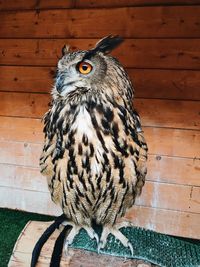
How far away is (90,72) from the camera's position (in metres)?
1.27

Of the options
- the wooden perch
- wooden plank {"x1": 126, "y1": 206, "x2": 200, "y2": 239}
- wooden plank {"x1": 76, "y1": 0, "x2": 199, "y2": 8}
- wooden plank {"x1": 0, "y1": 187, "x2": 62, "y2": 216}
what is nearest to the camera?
the wooden perch

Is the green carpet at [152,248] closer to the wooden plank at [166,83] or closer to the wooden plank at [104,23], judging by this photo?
the wooden plank at [166,83]

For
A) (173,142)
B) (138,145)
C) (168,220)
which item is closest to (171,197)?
(168,220)

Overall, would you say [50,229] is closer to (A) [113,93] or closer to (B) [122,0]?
(A) [113,93]

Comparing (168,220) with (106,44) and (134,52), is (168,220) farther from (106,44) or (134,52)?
(106,44)

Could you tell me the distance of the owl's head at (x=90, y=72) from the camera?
1.26 metres

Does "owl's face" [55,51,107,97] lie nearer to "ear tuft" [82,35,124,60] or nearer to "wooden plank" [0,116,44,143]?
"ear tuft" [82,35,124,60]

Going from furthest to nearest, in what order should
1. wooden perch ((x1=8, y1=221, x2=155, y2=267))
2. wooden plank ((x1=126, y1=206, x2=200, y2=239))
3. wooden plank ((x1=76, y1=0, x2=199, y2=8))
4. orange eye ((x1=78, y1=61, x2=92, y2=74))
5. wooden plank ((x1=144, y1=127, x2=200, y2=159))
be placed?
1. wooden plank ((x1=126, y1=206, x2=200, y2=239))
2. wooden plank ((x1=144, y1=127, x2=200, y2=159))
3. wooden plank ((x1=76, y1=0, x2=199, y2=8))
4. wooden perch ((x1=8, y1=221, x2=155, y2=267))
5. orange eye ((x1=78, y1=61, x2=92, y2=74))

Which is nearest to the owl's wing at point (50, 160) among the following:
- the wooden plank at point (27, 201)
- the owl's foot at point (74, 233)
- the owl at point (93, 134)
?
the owl at point (93, 134)

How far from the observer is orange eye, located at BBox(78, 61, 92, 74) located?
1258 mm

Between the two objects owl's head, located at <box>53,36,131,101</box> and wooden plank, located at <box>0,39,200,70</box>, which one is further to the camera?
wooden plank, located at <box>0,39,200,70</box>

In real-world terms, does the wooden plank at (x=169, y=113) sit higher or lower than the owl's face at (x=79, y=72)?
lower

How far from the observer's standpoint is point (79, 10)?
2531mm

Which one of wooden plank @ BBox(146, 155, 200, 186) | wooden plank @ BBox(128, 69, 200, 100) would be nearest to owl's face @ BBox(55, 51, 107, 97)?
wooden plank @ BBox(128, 69, 200, 100)
